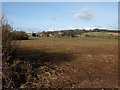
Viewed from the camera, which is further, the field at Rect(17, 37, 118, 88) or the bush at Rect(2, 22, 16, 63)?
the bush at Rect(2, 22, 16, 63)

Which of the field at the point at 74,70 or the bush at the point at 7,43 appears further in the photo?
the bush at the point at 7,43

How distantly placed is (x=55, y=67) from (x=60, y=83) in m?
1.76

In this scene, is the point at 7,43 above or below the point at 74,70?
above

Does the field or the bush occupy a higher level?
the bush

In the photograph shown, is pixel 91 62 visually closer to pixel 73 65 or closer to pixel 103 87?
pixel 73 65

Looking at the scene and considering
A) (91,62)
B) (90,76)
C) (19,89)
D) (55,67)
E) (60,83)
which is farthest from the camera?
(91,62)

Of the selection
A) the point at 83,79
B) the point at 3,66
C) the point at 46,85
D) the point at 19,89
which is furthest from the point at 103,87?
the point at 3,66

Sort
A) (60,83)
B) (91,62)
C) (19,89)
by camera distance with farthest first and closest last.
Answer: (91,62) → (60,83) → (19,89)

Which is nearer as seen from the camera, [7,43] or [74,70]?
[7,43]

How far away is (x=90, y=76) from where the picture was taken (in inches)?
441

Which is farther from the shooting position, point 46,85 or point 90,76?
point 90,76

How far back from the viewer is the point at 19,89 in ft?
31.5

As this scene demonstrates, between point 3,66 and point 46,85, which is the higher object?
point 3,66

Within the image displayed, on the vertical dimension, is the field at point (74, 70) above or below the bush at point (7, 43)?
below
